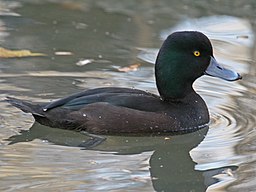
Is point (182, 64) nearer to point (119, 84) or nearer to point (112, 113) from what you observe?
point (112, 113)

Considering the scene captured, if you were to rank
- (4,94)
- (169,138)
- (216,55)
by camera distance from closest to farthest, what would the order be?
(169,138), (4,94), (216,55)

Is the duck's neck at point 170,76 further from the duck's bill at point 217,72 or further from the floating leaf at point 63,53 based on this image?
the floating leaf at point 63,53

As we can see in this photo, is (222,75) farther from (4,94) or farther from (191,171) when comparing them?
(4,94)

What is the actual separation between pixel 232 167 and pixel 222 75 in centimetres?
124

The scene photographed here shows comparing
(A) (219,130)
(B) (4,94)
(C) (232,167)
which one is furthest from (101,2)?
(C) (232,167)

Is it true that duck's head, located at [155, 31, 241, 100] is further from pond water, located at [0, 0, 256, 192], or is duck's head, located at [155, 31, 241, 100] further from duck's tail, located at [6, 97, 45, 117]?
duck's tail, located at [6, 97, 45, 117]

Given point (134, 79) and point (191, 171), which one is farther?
point (134, 79)

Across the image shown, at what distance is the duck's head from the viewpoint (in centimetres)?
672

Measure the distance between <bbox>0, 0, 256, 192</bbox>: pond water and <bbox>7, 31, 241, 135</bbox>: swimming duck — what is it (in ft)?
0.32

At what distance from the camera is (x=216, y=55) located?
29.4ft

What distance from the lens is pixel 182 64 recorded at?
22.4 ft

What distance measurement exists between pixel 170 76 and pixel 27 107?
120 centimetres

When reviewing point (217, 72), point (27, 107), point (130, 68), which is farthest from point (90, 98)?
point (130, 68)

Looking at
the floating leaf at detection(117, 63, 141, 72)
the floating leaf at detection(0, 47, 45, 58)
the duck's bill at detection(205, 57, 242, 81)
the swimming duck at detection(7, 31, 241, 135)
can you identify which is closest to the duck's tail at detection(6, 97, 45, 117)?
the swimming duck at detection(7, 31, 241, 135)
